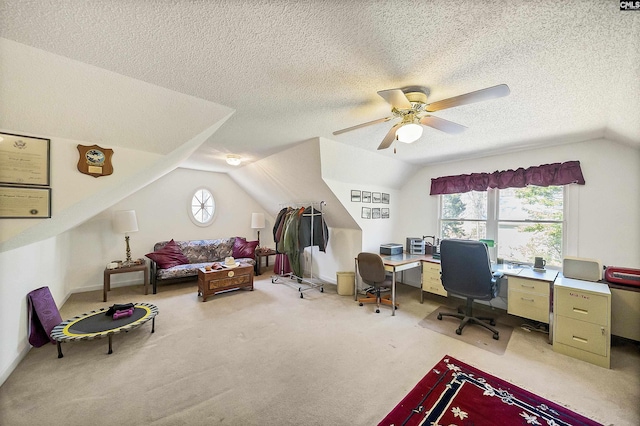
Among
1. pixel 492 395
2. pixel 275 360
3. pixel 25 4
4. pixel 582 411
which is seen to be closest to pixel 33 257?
pixel 25 4

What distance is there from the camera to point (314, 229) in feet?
14.9

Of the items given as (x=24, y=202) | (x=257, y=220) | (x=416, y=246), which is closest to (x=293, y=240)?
(x=257, y=220)

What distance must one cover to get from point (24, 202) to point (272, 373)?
7.47 ft

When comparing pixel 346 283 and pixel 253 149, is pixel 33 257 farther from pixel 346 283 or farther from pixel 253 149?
pixel 346 283

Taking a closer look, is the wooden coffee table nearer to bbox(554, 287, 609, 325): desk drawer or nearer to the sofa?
the sofa

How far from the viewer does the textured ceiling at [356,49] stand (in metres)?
1.15

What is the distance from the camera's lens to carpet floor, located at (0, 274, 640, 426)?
1662mm

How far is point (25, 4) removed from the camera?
113cm

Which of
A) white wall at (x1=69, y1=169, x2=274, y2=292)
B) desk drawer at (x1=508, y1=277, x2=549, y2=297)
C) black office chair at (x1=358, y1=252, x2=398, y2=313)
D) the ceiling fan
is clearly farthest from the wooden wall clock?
desk drawer at (x1=508, y1=277, x2=549, y2=297)

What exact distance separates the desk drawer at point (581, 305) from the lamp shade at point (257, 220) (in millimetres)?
5302

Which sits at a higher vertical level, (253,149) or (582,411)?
(253,149)

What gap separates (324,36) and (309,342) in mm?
2726

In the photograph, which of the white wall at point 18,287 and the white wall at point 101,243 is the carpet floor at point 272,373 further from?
the white wall at point 101,243

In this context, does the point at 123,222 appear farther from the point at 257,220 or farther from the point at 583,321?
the point at 583,321
